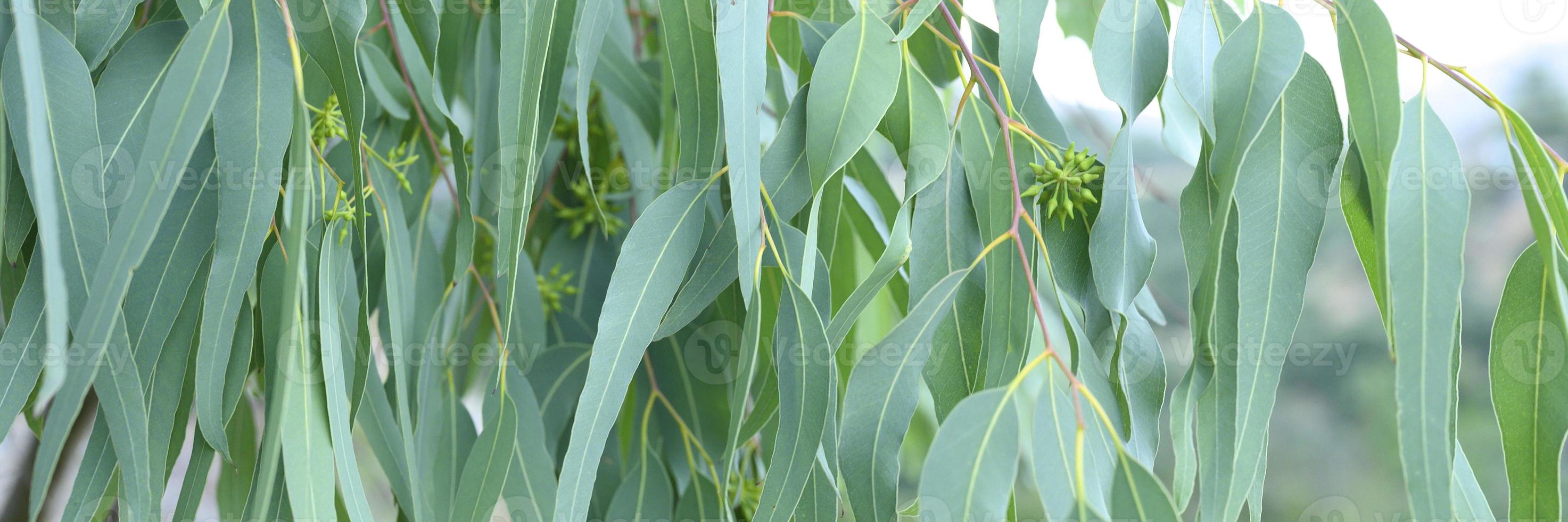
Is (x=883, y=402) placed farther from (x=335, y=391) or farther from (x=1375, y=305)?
(x=1375, y=305)

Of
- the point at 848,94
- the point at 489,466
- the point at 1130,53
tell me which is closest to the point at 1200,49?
the point at 1130,53

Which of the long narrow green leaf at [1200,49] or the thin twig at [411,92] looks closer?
the long narrow green leaf at [1200,49]

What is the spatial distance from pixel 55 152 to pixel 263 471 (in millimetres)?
134

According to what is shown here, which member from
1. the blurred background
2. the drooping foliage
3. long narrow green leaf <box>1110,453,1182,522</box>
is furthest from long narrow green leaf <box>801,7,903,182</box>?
the blurred background

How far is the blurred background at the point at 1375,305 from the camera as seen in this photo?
1.02 meters

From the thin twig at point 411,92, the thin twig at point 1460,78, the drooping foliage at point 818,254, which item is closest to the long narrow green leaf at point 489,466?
the drooping foliage at point 818,254

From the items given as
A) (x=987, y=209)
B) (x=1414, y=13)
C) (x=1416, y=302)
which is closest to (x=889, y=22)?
(x=987, y=209)

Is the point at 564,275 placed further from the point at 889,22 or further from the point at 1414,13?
the point at 1414,13

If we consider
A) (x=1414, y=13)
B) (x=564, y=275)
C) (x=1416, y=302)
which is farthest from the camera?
(x=1414, y=13)

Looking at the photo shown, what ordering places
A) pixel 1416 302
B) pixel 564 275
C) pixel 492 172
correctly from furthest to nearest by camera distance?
pixel 564 275
pixel 492 172
pixel 1416 302

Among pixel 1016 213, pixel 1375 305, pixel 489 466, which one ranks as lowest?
pixel 489 466

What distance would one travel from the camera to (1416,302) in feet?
0.83

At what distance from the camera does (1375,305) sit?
1045mm

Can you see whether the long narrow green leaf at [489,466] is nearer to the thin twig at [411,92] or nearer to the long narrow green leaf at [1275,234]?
the thin twig at [411,92]
